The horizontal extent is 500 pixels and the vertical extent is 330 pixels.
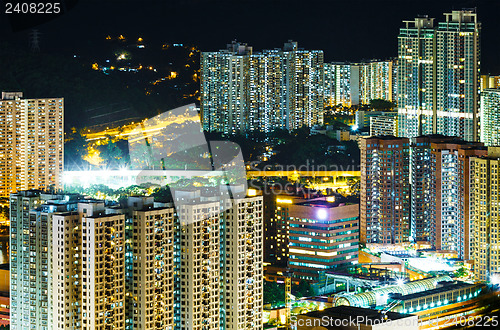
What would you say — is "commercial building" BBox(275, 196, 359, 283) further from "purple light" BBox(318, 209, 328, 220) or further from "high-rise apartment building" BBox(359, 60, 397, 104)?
"high-rise apartment building" BBox(359, 60, 397, 104)

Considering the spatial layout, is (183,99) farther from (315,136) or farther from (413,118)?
(413,118)

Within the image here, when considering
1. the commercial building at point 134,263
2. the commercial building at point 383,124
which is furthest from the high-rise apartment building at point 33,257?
the commercial building at point 383,124

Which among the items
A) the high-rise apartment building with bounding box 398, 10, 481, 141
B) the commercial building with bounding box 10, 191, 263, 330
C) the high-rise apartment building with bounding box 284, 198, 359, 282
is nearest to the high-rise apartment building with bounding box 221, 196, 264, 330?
the commercial building with bounding box 10, 191, 263, 330

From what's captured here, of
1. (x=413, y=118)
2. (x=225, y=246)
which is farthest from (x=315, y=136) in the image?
(x=225, y=246)

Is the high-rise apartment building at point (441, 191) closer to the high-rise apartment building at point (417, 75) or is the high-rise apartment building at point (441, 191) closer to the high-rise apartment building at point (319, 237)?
the high-rise apartment building at point (319, 237)

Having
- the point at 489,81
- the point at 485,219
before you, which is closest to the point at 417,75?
the point at 489,81

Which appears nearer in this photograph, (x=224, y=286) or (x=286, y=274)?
(x=224, y=286)
